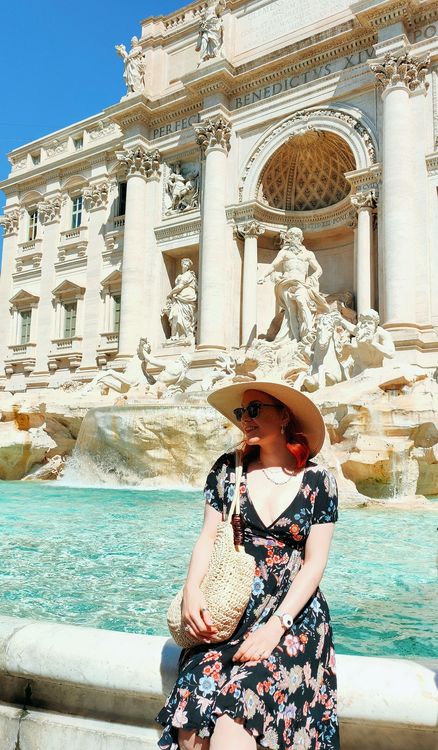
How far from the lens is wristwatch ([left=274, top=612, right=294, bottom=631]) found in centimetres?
170

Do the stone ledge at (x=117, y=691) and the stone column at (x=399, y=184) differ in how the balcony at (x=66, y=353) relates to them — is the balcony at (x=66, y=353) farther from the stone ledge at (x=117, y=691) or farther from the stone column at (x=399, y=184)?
the stone ledge at (x=117, y=691)

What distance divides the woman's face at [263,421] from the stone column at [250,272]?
615 inches

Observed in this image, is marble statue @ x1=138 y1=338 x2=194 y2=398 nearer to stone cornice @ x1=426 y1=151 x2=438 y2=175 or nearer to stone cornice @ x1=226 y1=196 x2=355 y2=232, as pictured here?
stone cornice @ x1=226 y1=196 x2=355 y2=232

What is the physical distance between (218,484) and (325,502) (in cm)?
36

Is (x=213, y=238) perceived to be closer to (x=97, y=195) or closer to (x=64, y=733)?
(x=97, y=195)

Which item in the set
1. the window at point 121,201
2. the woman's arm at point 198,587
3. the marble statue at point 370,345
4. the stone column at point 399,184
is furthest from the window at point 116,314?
the woman's arm at point 198,587

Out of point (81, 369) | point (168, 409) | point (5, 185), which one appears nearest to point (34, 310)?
point (81, 369)

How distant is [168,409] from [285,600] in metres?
8.32

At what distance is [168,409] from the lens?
1002cm

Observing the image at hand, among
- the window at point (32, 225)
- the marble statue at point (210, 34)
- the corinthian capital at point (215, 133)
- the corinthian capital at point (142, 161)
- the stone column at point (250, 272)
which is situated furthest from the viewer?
the window at point (32, 225)

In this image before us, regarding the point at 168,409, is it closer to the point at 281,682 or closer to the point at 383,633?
the point at 383,633

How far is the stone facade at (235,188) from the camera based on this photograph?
14836 millimetres

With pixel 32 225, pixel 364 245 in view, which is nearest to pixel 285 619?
pixel 364 245

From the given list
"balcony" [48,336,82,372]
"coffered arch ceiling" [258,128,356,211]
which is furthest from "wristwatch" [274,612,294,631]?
"balcony" [48,336,82,372]
